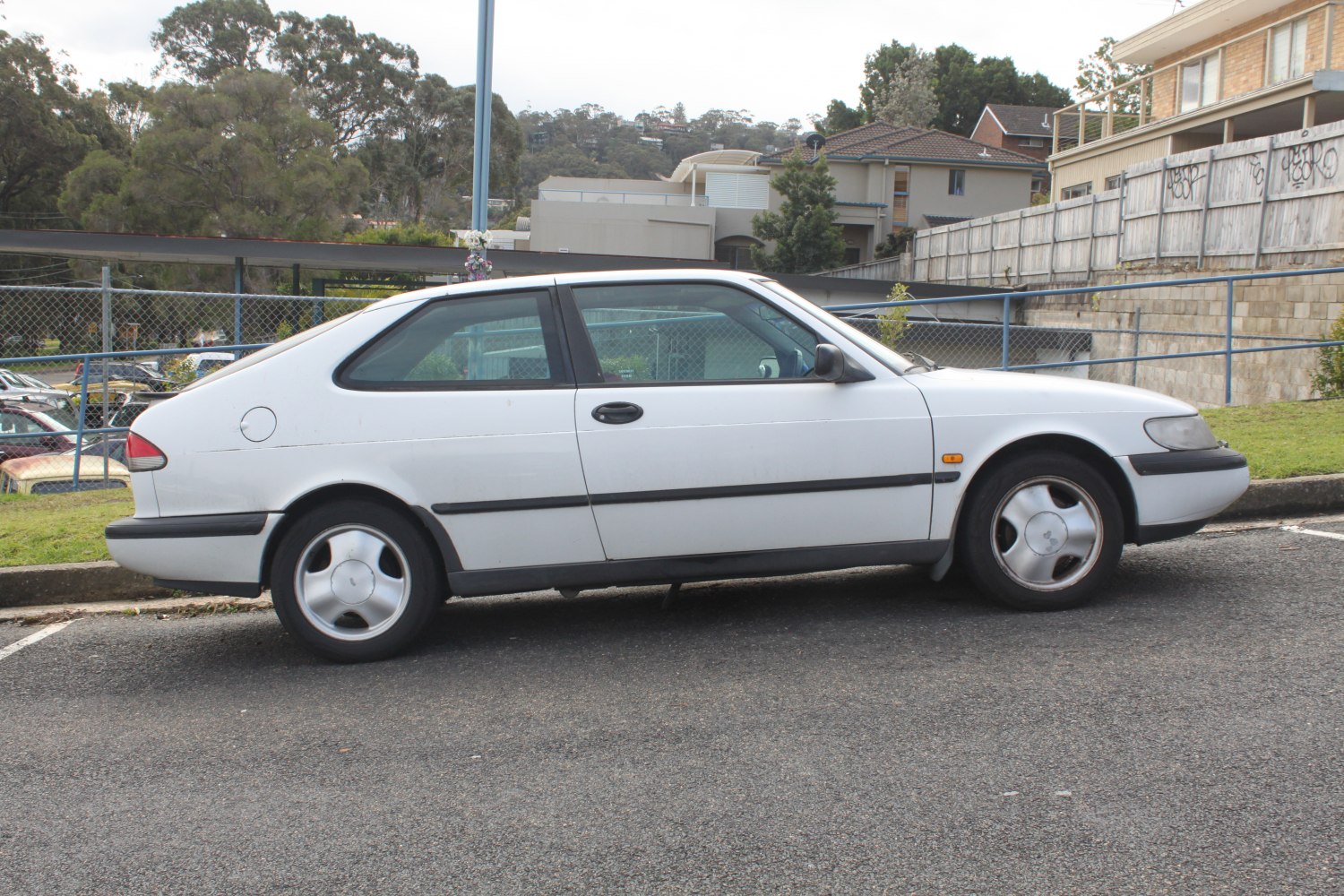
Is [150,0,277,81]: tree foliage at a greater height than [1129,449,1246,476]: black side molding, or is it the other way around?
[150,0,277,81]: tree foliage

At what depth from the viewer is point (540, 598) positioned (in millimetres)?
6008

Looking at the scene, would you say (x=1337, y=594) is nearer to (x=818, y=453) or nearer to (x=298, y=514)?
(x=818, y=453)

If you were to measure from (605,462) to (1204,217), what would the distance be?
Answer: 17.9m

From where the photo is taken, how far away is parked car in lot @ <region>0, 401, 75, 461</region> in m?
13.7

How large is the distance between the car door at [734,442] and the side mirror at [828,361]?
103 millimetres

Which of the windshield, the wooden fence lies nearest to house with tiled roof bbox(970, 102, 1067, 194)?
the wooden fence

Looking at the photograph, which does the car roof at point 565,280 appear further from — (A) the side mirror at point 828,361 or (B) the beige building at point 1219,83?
(B) the beige building at point 1219,83

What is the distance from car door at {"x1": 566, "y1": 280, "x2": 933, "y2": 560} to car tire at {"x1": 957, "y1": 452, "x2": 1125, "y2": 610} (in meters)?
0.28

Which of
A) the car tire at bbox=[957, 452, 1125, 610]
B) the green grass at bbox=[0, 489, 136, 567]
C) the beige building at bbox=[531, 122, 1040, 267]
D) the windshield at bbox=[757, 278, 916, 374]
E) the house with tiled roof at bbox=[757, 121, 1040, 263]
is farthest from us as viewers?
the house with tiled roof at bbox=[757, 121, 1040, 263]

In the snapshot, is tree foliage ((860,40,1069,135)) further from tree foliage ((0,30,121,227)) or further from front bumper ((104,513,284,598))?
front bumper ((104,513,284,598))

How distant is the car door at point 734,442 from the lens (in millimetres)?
4801

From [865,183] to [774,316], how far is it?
50832mm

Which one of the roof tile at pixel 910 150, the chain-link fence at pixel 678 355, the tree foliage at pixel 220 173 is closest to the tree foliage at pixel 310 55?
the tree foliage at pixel 220 173

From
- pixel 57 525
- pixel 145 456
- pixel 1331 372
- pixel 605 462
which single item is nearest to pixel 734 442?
pixel 605 462
